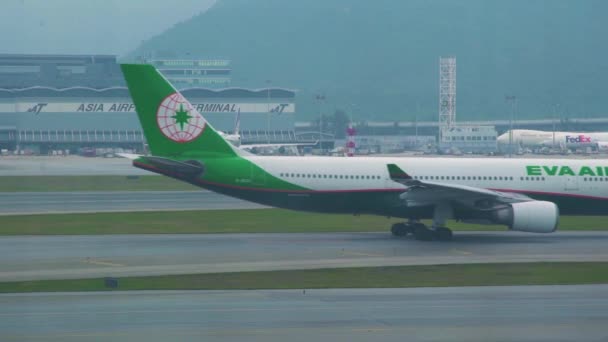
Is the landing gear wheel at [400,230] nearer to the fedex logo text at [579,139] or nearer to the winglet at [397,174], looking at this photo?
the winglet at [397,174]

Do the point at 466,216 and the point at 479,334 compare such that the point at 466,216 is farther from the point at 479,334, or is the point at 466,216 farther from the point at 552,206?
the point at 479,334

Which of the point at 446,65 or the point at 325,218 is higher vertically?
the point at 446,65

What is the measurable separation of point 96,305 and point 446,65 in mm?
98031

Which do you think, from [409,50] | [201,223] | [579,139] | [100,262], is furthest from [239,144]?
[409,50]

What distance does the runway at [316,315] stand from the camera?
47.5 ft

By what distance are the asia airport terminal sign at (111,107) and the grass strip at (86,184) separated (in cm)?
2510

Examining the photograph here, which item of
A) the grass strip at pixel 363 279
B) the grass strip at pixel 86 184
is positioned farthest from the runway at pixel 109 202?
the grass strip at pixel 363 279

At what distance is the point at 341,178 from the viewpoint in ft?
100

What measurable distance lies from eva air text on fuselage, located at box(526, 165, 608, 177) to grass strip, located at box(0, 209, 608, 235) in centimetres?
314

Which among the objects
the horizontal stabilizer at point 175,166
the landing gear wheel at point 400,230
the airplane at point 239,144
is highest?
the airplane at point 239,144

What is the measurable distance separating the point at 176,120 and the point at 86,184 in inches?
1092

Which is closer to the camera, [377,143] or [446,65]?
[377,143]

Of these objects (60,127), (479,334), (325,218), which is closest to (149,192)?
(325,218)

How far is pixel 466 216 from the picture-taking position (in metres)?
29.8
